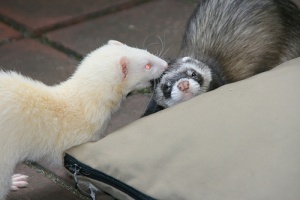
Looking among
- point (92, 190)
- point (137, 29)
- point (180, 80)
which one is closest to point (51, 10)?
point (137, 29)

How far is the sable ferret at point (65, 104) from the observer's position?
1627 mm

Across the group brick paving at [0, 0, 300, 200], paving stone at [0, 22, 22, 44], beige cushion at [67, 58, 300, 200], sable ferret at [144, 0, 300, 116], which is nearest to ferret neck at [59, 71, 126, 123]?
beige cushion at [67, 58, 300, 200]

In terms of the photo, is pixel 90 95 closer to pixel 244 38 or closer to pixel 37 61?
pixel 244 38

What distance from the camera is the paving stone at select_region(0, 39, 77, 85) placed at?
2486 millimetres

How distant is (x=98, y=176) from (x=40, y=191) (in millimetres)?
374

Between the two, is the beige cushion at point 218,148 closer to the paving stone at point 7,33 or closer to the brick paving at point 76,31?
the brick paving at point 76,31

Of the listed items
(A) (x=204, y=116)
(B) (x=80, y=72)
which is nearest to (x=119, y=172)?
(A) (x=204, y=116)

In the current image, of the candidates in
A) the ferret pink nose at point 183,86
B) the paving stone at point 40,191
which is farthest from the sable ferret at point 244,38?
the paving stone at point 40,191

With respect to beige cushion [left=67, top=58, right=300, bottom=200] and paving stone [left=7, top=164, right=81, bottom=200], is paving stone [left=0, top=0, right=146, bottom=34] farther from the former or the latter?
beige cushion [left=67, top=58, right=300, bottom=200]

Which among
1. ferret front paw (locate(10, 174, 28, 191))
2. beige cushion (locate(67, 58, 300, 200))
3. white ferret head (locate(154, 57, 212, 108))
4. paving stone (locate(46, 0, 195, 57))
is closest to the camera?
beige cushion (locate(67, 58, 300, 200))

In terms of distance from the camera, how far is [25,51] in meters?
2.67

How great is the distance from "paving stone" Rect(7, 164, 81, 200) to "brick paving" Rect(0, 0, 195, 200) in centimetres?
34

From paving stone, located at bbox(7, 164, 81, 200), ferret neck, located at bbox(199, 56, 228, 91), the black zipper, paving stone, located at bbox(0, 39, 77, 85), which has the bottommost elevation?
paving stone, located at bbox(7, 164, 81, 200)

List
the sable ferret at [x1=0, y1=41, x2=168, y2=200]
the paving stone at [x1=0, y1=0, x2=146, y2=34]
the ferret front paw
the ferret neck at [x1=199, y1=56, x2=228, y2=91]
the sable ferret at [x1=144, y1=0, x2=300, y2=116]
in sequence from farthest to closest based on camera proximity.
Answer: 1. the paving stone at [x1=0, y1=0, x2=146, y2=34]
2. the sable ferret at [x1=144, y1=0, x2=300, y2=116]
3. the ferret neck at [x1=199, y1=56, x2=228, y2=91]
4. the ferret front paw
5. the sable ferret at [x1=0, y1=41, x2=168, y2=200]
